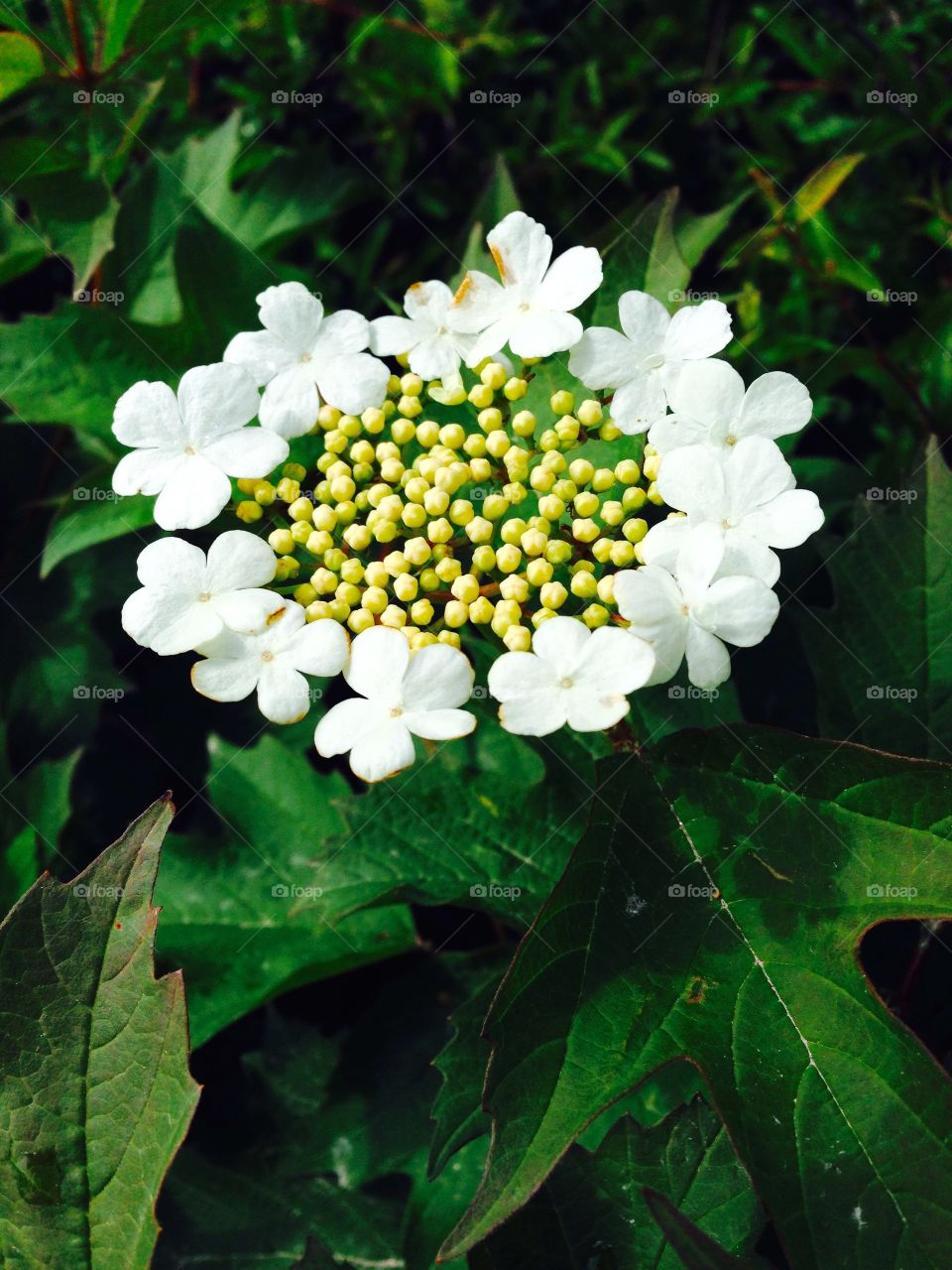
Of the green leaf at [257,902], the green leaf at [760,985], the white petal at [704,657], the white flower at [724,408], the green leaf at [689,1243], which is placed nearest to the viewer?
the green leaf at [689,1243]

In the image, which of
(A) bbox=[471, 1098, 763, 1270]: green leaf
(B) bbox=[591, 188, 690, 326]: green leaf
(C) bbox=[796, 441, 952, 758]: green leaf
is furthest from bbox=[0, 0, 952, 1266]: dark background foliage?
(A) bbox=[471, 1098, 763, 1270]: green leaf

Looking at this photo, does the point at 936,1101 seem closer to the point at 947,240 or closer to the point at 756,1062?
the point at 756,1062

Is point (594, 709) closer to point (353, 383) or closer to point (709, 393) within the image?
point (709, 393)

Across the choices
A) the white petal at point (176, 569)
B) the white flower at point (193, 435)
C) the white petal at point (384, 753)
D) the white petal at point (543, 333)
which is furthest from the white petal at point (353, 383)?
the white petal at point (384, 753)

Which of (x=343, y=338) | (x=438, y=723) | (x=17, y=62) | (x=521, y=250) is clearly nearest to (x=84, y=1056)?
(x=438, y=723)

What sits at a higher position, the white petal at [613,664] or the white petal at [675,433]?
the white petal at [675,433]

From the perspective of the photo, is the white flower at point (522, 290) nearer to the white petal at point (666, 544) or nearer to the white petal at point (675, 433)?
the white petal at point (675, 433)
